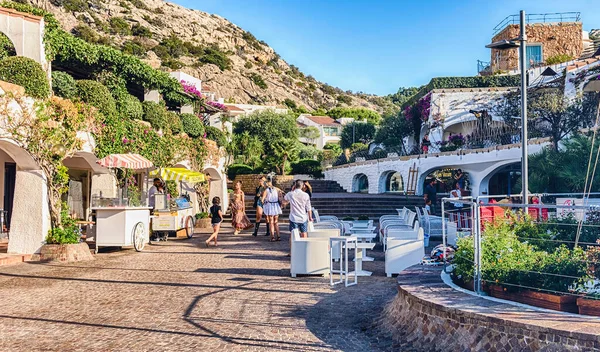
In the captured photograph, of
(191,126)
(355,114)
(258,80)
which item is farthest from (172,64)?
(191,126)

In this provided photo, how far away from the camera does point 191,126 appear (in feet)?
71.6

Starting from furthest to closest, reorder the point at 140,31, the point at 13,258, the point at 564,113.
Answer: the point at 140,31
the point at 564,113
the point at 13,258

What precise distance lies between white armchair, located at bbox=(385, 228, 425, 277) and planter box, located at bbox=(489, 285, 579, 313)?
3.88 metres

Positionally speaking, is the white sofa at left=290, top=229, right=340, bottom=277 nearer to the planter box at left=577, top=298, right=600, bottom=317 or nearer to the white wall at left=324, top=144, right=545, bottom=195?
the planter box at left=577, top=298, right=600, bottom=317

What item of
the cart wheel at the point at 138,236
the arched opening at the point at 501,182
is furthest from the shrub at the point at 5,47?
the arched opening at the point at 501,182

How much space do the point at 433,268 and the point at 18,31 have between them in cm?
1059

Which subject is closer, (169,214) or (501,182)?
(169,214)

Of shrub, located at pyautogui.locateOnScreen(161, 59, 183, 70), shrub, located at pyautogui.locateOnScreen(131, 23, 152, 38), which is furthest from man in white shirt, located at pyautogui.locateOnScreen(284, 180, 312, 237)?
shrub, located at pyautogui.locateOnScreen(131, 23, 152, 38)

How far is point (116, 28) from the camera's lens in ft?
292

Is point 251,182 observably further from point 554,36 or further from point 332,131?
point 332,131

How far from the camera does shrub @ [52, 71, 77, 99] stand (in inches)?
556

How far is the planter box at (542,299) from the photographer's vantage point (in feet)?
15.4

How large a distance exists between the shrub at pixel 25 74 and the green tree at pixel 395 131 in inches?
1228

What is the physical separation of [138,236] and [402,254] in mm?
6925
